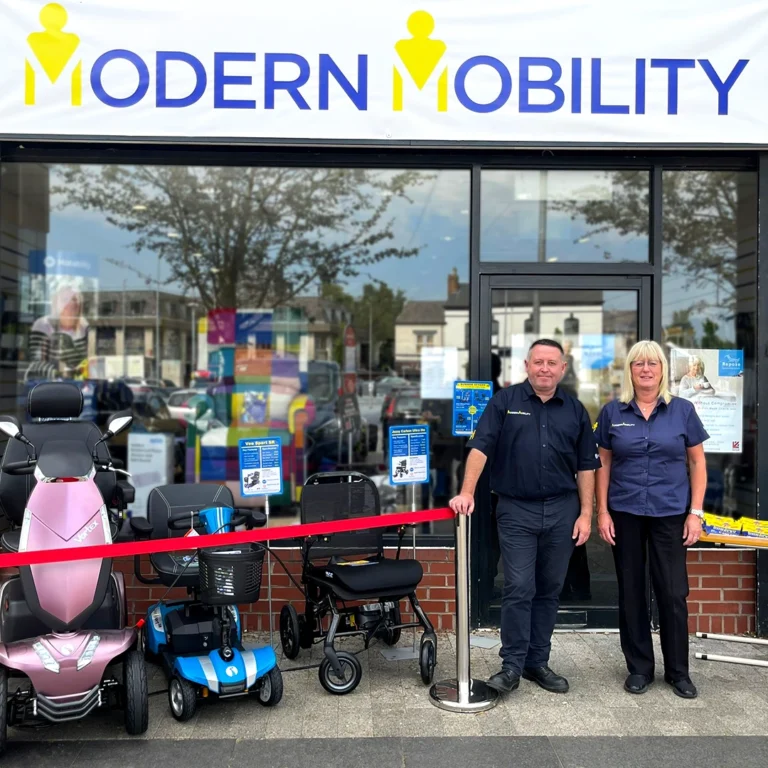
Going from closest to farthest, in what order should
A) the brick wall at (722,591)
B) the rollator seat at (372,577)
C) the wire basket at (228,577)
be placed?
the wire basket at (228,577) → the rollator seat at (372,577) → the brick wall at (722,591)

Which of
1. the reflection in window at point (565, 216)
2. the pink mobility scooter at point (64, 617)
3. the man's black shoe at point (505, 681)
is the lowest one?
the man's black shoe at point (505, 681)

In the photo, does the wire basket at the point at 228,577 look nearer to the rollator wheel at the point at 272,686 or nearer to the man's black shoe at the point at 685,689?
the rollator wheel at the point at 272,686

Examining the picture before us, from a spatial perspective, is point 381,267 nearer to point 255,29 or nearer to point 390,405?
point 390,405

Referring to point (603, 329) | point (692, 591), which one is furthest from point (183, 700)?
point (603, 329)

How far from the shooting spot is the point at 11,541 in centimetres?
395

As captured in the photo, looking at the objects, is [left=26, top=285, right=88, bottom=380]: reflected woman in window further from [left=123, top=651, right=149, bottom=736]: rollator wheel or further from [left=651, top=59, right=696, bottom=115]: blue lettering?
[left=651, top=59, right=696, bottom=115]: blue lettering

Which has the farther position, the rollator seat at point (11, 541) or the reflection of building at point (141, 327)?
the reflection of building at point (141, 327)

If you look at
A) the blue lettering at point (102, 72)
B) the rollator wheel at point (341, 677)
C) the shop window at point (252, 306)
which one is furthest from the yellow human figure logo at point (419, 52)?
the rollator wheel at point (341, 677)

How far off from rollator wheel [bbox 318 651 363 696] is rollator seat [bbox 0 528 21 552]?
157cm

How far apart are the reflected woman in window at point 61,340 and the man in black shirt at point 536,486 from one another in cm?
522

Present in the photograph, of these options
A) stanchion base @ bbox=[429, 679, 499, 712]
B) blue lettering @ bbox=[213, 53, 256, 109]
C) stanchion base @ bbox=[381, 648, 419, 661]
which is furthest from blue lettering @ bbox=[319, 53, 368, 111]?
stanchion base @ bbox=[429, 679, 499, 712]

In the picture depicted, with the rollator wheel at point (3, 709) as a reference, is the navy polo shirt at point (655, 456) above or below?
above

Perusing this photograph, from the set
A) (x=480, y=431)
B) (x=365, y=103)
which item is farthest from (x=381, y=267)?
(x=480, y=431)

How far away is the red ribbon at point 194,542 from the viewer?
342 centimetres
